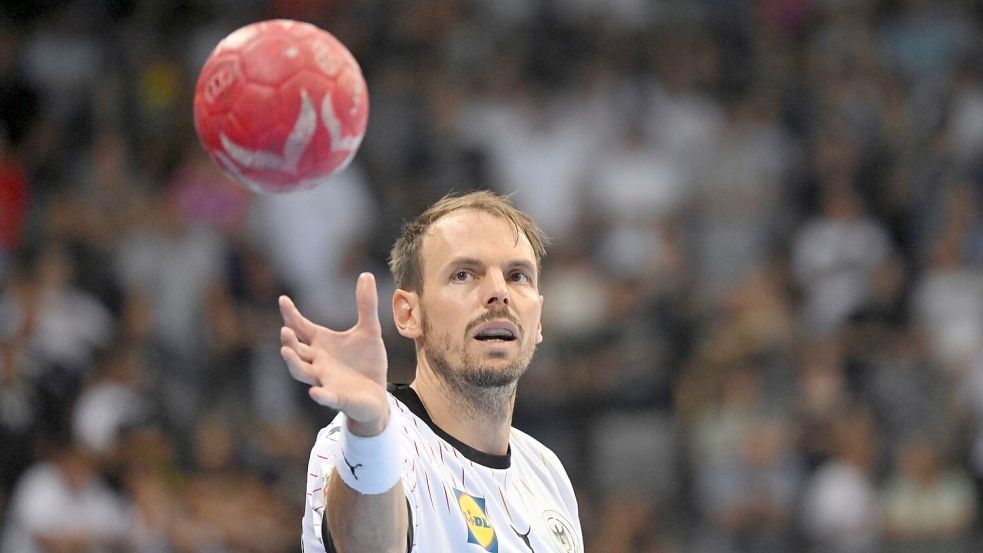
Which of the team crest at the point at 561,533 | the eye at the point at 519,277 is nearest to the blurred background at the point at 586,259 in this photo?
the team crest at the point at 561,533

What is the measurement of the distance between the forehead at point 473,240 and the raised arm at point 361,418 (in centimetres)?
121

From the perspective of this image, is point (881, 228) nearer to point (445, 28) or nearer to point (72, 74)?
point (445, 28)

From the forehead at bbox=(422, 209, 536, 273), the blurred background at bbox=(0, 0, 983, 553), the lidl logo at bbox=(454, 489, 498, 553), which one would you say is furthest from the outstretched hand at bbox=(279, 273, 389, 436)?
the blurred background at bbox=(0, 0, 983, 553)

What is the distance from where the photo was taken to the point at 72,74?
554 inches

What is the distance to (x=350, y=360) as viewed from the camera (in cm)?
426

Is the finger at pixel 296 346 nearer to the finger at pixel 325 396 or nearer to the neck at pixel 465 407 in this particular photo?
the finger at pixel 325 396

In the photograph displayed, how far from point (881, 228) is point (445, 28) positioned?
5084mm

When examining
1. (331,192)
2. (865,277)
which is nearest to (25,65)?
(331,192)

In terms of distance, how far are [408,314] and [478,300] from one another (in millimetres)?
390

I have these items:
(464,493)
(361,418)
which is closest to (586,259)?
(464,493)

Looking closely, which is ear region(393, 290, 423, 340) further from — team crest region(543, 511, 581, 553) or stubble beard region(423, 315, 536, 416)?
team crest region(543, 511, 581, 553)

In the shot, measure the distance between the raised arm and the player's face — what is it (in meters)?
1.04

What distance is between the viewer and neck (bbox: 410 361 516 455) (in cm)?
537

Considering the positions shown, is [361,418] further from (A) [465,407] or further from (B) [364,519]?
(A) [465,407]
